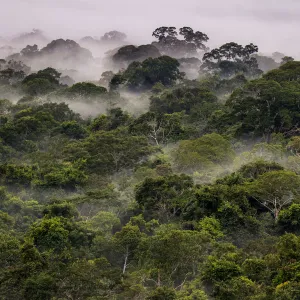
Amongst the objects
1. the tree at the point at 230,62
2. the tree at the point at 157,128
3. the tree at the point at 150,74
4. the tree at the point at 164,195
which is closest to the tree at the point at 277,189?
the tree at the point at 164,195

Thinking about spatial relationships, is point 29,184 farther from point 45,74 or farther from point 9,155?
point 45,74

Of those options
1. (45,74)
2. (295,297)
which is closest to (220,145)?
(295,297)

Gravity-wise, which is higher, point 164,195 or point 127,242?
point 127,242

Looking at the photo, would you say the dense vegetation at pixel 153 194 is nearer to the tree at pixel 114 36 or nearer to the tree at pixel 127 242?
the tree at pixel 127 242

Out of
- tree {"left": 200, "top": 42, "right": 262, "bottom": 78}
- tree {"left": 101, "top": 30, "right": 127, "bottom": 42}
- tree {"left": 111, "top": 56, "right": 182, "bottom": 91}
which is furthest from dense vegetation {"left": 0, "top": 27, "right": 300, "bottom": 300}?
tree {"left": 101, "top": 30, "right": 127, "bottom": 42}

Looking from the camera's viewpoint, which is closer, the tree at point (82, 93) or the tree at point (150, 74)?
the tree at point (82, 93)

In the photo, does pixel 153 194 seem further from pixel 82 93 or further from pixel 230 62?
pixel 230 62

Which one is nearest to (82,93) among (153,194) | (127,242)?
(153,194)
